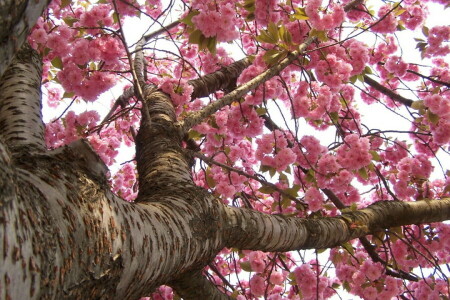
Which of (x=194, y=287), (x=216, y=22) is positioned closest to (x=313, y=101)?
(x=216, y=22)

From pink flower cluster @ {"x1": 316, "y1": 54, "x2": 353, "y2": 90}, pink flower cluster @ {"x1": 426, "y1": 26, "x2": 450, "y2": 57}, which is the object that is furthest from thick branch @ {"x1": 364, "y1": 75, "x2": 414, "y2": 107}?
pink flower cluster @ {"x1": 316, "y1": 54, "x2": 353, "y2": 90}

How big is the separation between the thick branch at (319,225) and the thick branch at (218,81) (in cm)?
159

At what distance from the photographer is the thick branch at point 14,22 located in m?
0.55

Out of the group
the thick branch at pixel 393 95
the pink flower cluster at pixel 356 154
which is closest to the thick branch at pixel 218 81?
the pink flower cluster at pixel 356 154

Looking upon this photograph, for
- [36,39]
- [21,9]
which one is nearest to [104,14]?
[36,39]

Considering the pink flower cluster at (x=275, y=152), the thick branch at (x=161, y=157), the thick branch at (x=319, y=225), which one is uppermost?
the pink flower cluster at (x=275, y=152)

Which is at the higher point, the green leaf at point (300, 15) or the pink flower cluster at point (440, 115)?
the green leaf at point (300, 15)

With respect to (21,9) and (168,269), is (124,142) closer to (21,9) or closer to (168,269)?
(168,269)

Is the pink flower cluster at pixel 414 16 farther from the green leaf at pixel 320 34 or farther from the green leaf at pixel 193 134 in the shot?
the green leaf at pixel 193 134

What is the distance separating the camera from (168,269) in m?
1.13

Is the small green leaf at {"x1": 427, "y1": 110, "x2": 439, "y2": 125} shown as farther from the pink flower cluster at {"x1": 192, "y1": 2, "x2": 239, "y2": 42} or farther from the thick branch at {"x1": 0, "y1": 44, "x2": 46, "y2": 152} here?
the thick branch at {"x1": 0, "y1": 44, "x2": 46, "y2": 152}

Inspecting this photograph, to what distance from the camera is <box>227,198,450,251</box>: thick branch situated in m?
1.53

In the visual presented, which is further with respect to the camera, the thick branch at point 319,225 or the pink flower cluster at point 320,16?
the pink flower cluster at point 320,16

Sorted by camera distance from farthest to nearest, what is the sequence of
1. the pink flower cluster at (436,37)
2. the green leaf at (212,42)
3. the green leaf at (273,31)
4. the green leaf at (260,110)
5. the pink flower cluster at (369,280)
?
1. the pink flower cluster at (436,37)
2. the green leaf at (260,110)
3. the pink flower cluster at (369,280)
4. the green leaf at (212,42)
5. the green leaf at (273,31)
